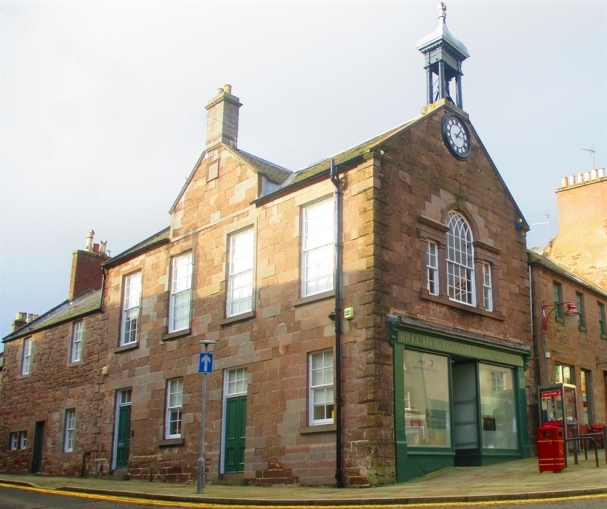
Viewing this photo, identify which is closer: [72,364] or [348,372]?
[348,372]

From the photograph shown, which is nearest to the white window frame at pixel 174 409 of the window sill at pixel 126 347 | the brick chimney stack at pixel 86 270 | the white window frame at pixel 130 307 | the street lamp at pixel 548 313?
the window sill at pixel 126 347

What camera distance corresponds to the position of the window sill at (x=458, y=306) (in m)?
18.3

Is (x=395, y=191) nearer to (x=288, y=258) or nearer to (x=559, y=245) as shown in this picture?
(x=288, y=258)

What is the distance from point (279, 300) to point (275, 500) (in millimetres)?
6786

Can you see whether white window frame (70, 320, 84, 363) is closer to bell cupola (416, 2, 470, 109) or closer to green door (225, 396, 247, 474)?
green door (225, 396, 247, 474)

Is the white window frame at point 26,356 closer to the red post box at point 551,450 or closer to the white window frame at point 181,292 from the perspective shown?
the white window frame at point 181,292

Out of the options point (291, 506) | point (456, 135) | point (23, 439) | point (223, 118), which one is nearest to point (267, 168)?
point (223, 118)

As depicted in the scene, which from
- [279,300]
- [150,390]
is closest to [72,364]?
[150,390]

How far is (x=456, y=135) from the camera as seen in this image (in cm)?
2102

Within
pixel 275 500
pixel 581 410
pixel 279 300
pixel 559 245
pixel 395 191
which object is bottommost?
pixel 275 500

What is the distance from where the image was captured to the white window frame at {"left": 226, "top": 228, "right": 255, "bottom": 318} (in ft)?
68.1

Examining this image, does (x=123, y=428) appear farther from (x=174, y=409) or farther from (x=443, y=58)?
(x=443, y=58)

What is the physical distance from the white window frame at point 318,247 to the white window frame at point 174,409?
5489 mm

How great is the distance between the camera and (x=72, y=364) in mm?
27938
